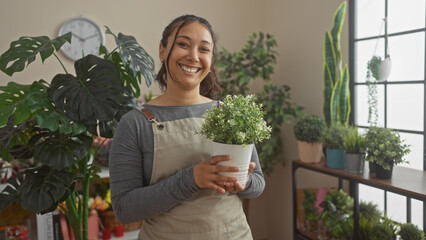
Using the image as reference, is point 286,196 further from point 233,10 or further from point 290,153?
point 233,10

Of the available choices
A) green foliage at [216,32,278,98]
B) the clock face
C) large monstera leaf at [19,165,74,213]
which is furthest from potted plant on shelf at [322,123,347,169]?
the clock face

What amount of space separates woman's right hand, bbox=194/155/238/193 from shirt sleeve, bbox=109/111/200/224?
33 mm

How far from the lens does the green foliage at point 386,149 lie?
1983 mm

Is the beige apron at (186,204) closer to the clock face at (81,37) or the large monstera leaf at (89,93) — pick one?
the large monstera leaf at (89,93)

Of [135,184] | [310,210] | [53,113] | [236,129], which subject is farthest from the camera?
[310,210]

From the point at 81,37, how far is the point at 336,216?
8.08 feet

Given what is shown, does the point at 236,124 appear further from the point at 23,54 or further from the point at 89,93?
the point at 23,54

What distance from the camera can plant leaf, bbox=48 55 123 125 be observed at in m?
1.70

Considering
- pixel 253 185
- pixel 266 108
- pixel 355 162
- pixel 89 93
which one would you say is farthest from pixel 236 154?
pixel 266 108

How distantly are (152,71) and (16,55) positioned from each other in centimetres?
68

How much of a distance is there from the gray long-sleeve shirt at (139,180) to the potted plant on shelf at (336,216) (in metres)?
1.39

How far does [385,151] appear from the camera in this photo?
1.99 meters

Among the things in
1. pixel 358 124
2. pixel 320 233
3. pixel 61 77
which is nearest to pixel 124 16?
pixel 61 77

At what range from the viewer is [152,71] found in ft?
6.75
